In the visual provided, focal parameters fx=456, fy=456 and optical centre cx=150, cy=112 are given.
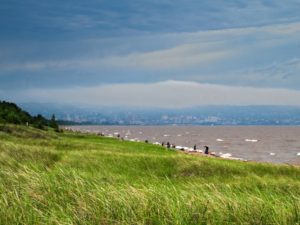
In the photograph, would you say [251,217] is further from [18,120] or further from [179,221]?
[18,120]

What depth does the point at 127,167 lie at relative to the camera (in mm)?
29844

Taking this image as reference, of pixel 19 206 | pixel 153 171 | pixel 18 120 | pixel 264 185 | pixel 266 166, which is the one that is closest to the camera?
pixel 19 206

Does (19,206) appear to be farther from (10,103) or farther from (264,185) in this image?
(10,103)

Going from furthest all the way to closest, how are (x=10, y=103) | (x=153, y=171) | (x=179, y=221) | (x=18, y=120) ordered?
(x=10, y=103) < (x=18, y=120) < (x=153, y=171) < (x=179, y=221)

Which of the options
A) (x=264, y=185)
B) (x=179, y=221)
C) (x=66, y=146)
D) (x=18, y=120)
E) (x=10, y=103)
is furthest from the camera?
(x=10, y=103)

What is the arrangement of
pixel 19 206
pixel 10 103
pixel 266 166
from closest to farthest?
1. pixel 19 206
2. pixel 266 166
3. pixel 10 103

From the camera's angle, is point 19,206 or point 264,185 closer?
point 19,206

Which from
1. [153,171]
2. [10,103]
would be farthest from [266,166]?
[10,103]

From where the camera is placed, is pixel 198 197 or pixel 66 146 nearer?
pixel 198 197

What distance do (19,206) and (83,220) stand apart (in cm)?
156

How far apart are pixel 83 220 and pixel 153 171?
20188 millimetres

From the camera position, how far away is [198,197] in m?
10.4

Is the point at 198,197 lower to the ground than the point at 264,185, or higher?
higher

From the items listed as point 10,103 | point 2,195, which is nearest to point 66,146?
point 2,195
